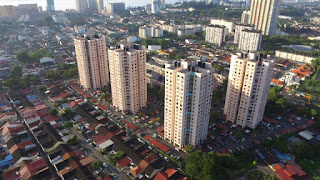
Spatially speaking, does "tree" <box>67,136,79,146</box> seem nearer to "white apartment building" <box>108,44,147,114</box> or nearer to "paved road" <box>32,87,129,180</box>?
"paved road" <box>32,87,129,180</box>

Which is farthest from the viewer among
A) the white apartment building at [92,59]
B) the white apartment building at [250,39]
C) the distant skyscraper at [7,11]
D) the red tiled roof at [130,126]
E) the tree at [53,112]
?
the distant skyscraper at [7,11]

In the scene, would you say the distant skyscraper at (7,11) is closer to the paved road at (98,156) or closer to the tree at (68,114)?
the tree at (68,114)

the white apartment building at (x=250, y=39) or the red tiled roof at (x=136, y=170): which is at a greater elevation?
the white apartment building at (x=250, y=39)

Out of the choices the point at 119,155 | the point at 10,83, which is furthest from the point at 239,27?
the point at 10,83

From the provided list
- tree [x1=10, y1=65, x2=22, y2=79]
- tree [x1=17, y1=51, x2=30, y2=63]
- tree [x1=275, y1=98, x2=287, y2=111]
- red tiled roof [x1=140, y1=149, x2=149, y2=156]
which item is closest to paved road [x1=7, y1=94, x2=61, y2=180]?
red tiled roof [x1=140, y1=149, x2=149, y2=156]

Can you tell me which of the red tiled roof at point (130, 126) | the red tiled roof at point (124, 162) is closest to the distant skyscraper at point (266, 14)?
the red tiled roof at point (130, 126)

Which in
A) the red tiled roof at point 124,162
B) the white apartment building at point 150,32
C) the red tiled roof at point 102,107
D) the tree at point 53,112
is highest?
the white apartment building at point 150,32

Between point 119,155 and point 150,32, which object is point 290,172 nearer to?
point 119,155
